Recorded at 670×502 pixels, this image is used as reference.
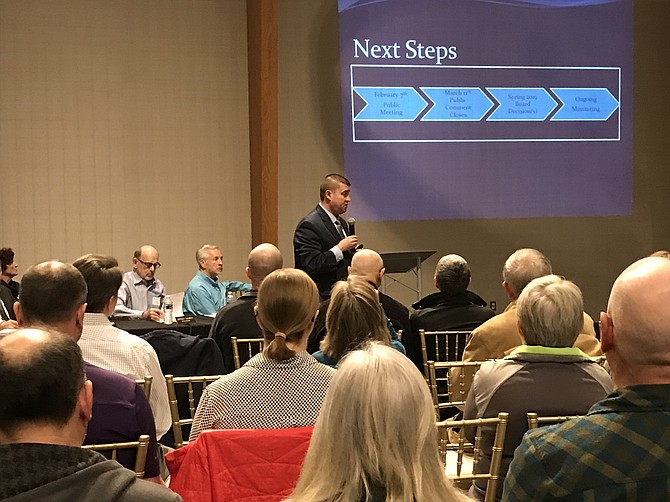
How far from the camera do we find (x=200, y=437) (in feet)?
7.25

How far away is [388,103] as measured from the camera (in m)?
8.77

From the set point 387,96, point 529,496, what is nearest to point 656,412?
point 529,496

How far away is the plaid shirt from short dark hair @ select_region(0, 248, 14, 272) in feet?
23.4

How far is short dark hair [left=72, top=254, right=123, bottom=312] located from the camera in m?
3.24

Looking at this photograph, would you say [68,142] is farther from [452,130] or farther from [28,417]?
[28,417]

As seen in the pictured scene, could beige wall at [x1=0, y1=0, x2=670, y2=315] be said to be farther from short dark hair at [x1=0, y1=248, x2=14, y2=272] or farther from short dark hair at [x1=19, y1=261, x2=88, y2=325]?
short dark hair at [x1=19, y1=261, x2=88, y2=325]

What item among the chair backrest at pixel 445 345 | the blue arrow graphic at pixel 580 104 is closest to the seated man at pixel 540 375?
the chair backrest at pixel 445 345

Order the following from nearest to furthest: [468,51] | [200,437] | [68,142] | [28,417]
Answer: [28,417] → [200,437] → [68,142] → [468,51]

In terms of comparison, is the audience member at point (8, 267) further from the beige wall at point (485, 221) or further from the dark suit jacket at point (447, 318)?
the dark suit jacket at point (447, 318)

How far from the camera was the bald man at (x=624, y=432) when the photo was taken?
1.53 meters

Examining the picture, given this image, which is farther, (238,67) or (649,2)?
(649,2)

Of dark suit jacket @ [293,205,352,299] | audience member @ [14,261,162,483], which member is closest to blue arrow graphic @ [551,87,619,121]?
dark suit jacket @ [293,205,352,299]

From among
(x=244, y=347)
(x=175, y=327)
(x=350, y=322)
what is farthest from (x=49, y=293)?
(x=175, y=327)

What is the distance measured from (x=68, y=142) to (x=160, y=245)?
1.22m
